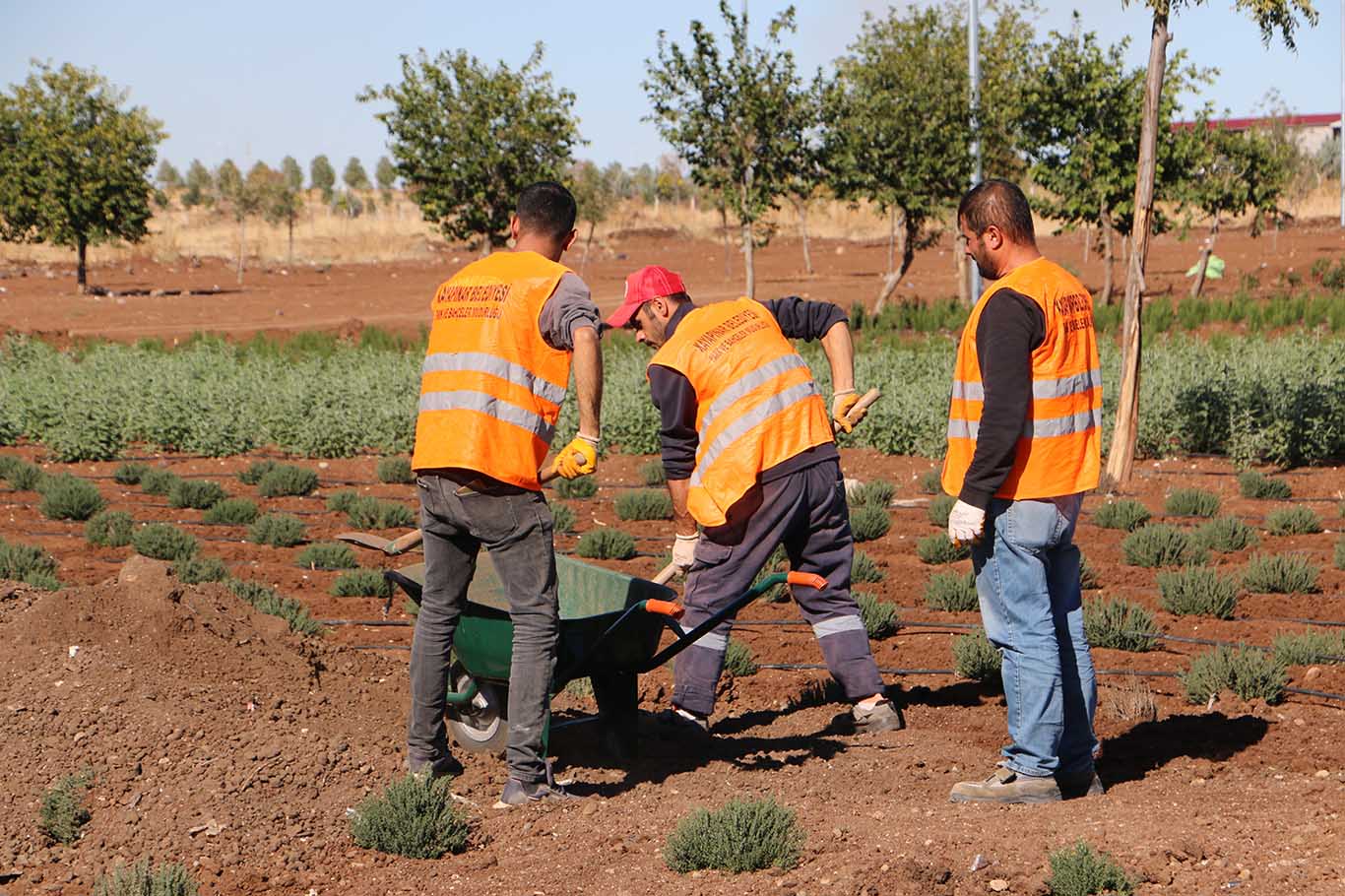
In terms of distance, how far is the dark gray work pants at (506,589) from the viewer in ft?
14.0

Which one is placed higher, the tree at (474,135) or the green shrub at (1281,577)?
the tree at (474,135)

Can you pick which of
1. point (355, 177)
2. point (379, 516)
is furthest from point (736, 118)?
point (355, 177)

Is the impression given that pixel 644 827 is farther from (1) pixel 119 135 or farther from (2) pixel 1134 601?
(1) pixel 119 135

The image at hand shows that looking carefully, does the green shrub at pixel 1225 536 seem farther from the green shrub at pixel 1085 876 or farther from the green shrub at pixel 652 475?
the green shrub at pixel 1085 876

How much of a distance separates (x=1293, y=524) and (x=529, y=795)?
19.3 ft

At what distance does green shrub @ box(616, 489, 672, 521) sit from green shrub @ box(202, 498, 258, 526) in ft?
8.28

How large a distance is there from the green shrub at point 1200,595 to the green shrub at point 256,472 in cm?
703

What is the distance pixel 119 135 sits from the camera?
3109 centimetres

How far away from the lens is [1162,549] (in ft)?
25.9

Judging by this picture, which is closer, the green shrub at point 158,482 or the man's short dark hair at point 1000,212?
the man's short dark hair at point 1000,212

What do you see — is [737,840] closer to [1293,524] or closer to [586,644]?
[586,644]

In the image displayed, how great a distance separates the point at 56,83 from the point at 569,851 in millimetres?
32190

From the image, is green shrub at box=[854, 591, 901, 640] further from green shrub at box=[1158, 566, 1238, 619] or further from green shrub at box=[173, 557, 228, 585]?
green shrub at box=[173, 557, 228, 585]

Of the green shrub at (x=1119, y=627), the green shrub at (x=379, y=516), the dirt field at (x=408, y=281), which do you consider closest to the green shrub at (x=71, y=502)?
the green shrub at (x=379, y=516)
